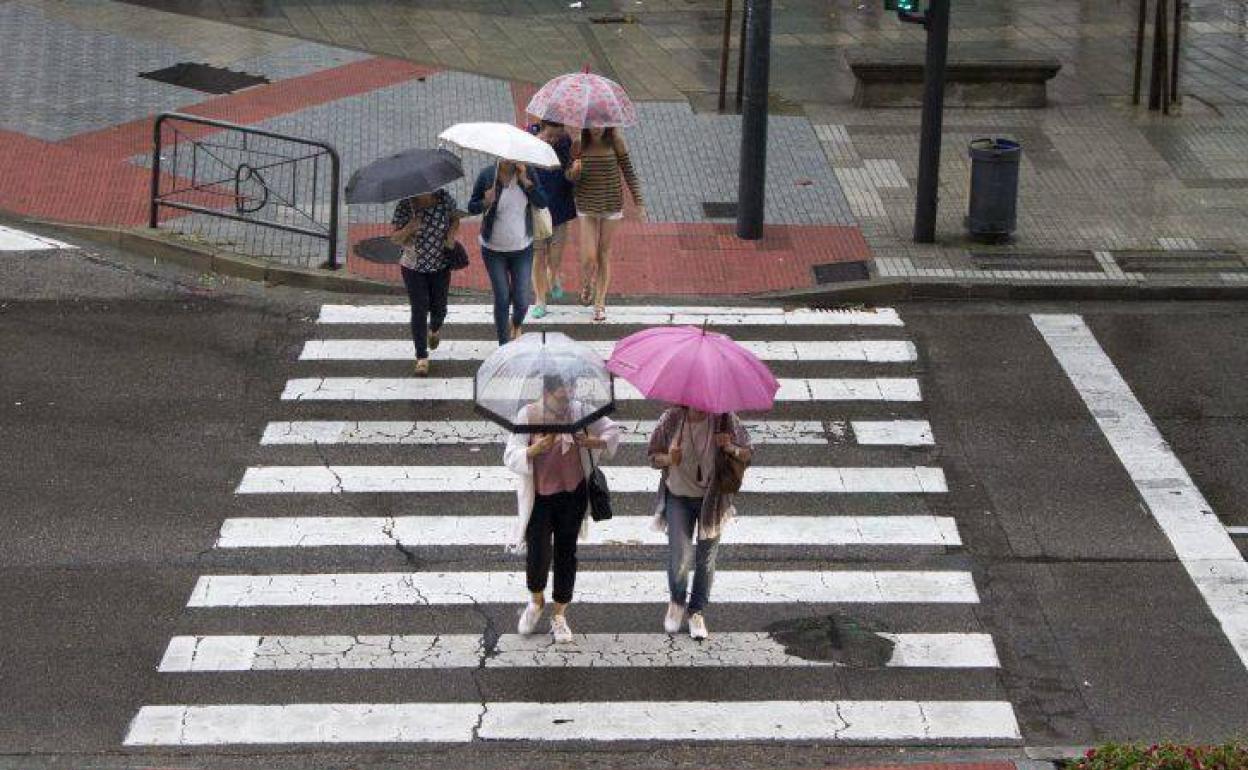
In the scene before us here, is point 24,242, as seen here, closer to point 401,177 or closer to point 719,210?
point 401,177

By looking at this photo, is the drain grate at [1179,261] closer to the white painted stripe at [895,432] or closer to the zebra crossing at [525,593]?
the zebra crossing at [525,593]

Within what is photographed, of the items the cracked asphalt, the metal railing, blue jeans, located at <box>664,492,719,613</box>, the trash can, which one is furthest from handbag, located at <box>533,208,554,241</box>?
blue jeans, located at <box>664,492,719,613</box>

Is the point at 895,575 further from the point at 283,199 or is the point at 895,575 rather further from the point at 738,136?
the point at 738,136

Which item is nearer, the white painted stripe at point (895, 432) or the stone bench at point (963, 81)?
the white painted stripe at point (895, 432)

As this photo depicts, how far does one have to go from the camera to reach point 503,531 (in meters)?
12.9

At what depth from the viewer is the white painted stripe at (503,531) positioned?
12688mm

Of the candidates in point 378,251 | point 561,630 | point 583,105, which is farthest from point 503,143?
point 561,630

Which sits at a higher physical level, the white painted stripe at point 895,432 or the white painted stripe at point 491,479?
the white painted stripe at point 895,432

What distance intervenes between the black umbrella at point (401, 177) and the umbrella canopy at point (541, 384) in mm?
4122

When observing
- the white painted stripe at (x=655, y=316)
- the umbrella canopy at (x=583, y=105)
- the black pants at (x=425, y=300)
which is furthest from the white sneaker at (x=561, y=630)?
the white painted stripe at (x=655, y=316)

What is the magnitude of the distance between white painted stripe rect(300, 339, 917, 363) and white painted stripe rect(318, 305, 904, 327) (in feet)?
1.79

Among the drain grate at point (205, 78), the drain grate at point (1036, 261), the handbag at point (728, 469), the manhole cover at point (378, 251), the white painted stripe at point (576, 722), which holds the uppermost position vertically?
the drain grate at point (205, 78)

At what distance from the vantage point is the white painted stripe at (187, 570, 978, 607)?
11.9 m

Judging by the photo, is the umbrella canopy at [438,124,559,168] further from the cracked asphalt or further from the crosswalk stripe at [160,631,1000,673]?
A: the crosswalk stripe at [160,631,1000,673]
